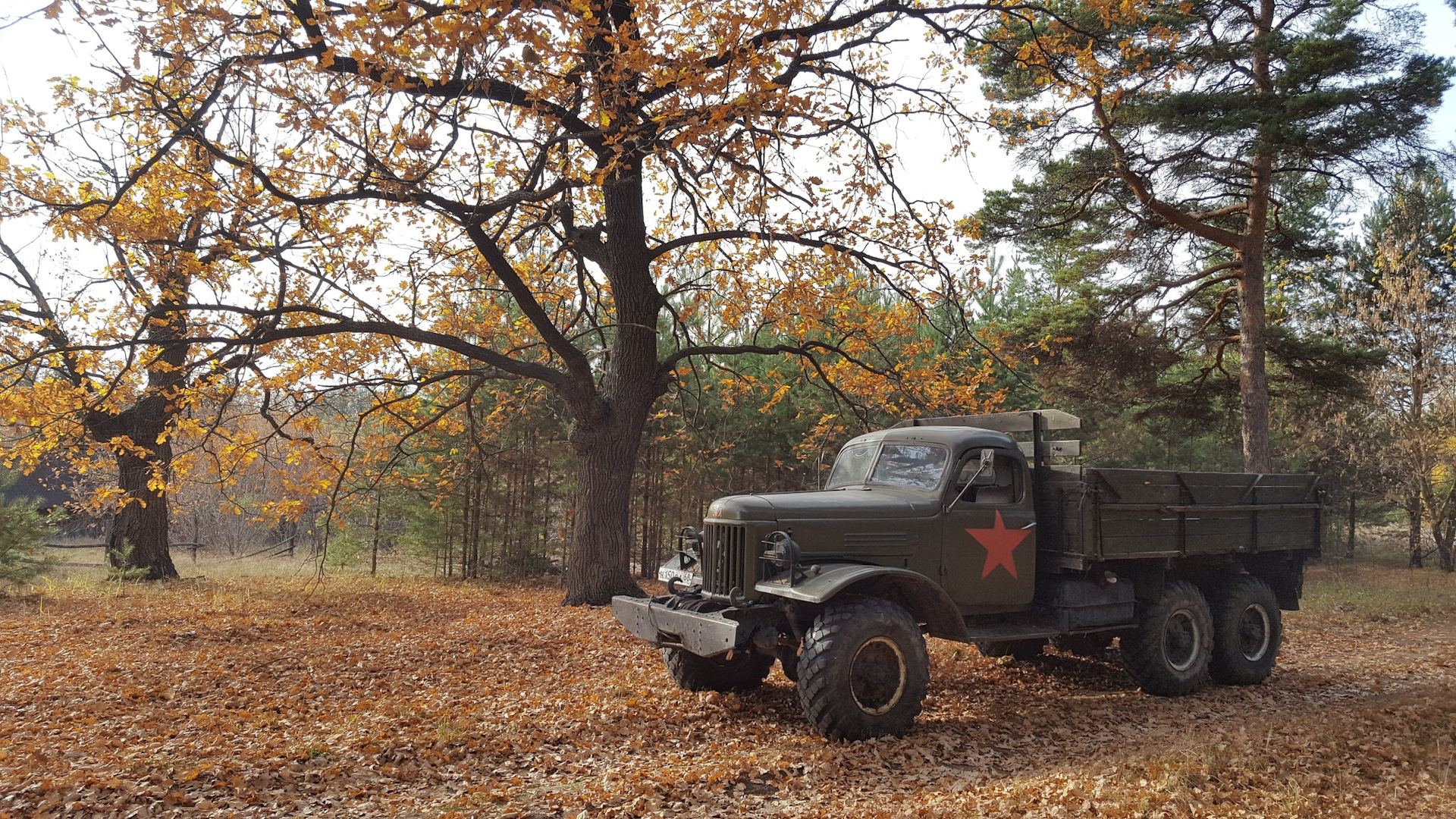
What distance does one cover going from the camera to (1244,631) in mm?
8398

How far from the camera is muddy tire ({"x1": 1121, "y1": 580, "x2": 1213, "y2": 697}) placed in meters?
7.65

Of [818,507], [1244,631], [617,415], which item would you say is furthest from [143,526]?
[1244,631]

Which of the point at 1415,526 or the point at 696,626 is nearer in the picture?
the point at 696,626

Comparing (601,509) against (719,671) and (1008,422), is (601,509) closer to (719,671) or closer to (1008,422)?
(719,671)

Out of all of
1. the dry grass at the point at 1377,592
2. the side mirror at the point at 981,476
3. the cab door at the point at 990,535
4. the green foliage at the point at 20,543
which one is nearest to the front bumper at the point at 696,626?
the cab door at the point at 990,535

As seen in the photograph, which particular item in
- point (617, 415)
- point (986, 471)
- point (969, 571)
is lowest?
point (969, 571)

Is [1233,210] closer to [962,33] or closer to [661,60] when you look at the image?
[962,33]

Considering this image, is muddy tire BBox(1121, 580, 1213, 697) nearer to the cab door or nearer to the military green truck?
the military green truck

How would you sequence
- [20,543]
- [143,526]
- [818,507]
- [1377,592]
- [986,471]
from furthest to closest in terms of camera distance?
[1377,592] < [143,526] < [20,543] < [986,471] < [818,507]

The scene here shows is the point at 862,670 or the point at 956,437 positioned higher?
the point at 956,437

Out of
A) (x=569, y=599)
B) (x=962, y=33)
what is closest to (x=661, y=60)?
(x=962, y=33)

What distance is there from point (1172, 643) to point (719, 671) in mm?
4227

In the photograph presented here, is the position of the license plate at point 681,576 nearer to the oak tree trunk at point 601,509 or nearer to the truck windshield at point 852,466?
the truck windshield at point 852,466

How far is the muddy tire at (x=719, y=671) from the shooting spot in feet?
23.7
